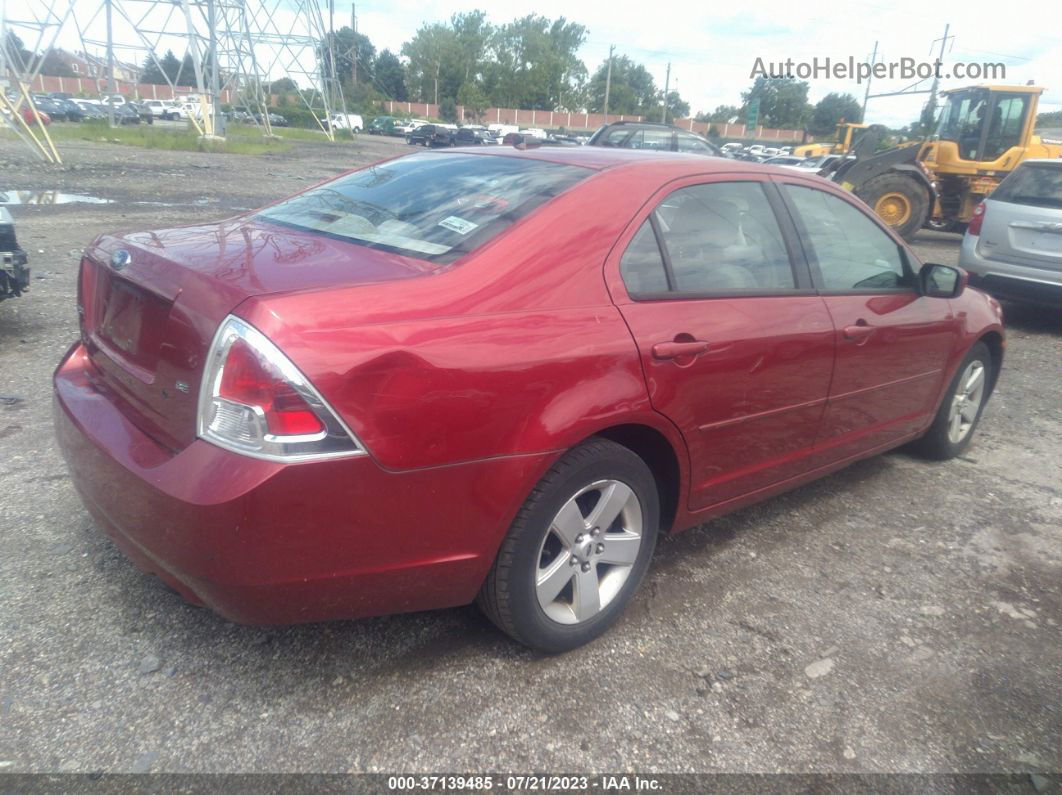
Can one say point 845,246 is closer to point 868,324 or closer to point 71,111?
point 868,324

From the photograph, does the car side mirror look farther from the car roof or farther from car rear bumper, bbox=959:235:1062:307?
car rear bumper, bbox=959:235:1062:307

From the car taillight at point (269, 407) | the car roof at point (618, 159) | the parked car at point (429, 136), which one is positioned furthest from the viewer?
the parked car at point (429, 136)

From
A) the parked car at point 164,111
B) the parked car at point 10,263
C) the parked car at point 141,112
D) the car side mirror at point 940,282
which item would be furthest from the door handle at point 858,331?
the parked car at point 164,111

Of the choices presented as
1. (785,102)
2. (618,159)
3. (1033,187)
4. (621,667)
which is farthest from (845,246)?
(785,102)

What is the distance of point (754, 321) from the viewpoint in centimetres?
307

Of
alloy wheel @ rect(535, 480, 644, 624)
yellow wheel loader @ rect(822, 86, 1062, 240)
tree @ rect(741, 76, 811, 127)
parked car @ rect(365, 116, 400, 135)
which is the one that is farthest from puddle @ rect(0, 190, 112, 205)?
tree @ rect(741, 76, 811, 127)

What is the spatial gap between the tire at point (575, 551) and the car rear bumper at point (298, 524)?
0.29 feet

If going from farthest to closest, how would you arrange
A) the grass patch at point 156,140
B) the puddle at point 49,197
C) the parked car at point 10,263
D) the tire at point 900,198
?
the grass patch at point 156,140 → the tire at point 900,198 → the puddle at point 49,197 → the parked car at point 10,263

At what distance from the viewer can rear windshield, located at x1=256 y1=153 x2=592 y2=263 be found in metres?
2.67

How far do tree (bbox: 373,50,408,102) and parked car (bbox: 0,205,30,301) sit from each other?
3855 inches

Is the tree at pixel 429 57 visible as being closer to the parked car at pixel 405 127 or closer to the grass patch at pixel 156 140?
the parked car at pixel 405 127

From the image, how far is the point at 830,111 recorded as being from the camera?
264ft

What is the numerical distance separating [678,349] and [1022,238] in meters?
7.09

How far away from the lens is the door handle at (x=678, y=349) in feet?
8.86
